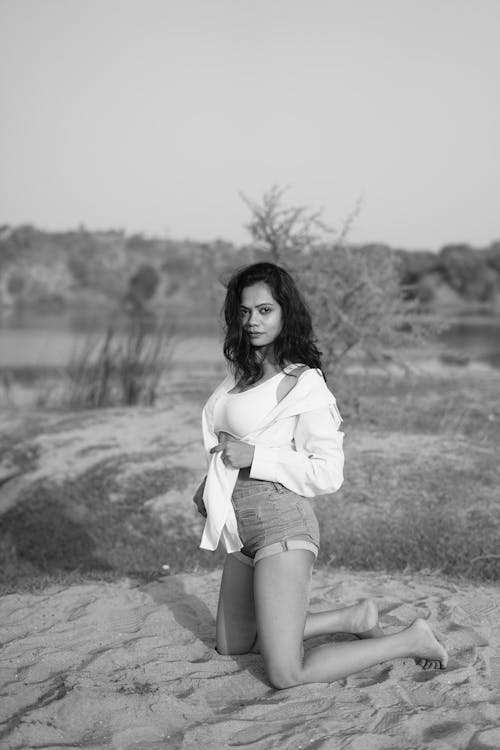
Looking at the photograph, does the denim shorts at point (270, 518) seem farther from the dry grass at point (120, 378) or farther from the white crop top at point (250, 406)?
the dry grass at point (120, 378)

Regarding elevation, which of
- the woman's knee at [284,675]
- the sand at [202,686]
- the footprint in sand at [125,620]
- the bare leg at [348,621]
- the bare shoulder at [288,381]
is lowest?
the footprint in sand at [125,620]

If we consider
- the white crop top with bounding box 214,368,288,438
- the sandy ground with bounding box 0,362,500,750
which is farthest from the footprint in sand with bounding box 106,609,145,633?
the white crop top with bounding box 214,368,288,438

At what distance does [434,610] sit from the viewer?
12.5 feet

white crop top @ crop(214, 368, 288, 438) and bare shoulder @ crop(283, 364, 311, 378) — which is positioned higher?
bare shoulder @ crop(283, 364, 311, 378)

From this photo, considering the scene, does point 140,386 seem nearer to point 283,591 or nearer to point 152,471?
point 152,471

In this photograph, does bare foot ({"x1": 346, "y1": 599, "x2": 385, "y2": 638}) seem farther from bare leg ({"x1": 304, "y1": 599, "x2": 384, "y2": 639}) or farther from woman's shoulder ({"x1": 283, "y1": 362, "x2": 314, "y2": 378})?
woman's shoulder ({"x1": 283, "y1": 362, "x2": 314, "y2": 378})

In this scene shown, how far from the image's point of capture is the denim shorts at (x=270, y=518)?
9.67 feet

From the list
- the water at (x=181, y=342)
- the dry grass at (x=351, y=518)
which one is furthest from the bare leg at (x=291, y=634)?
the water at (x=181, y=342)

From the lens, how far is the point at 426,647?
10.1ft

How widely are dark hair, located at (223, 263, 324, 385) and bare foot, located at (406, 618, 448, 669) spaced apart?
1.02 metres

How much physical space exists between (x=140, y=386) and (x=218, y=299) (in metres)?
2.00

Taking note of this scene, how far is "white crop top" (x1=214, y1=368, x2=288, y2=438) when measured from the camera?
3.03 metres

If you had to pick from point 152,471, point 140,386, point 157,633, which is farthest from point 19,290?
point 157,633

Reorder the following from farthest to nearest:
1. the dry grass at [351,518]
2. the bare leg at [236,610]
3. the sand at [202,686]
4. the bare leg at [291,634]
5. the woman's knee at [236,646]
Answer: the dry grass at [351,518] → the woman's knee at [236,646] → the bare leg at [236,610] → the bare leg at [291,634] → the sand at [202,686]
